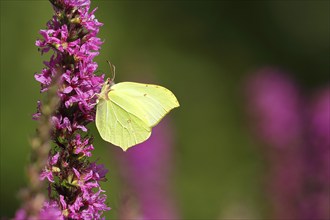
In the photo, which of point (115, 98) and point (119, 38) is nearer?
point (115, 98)

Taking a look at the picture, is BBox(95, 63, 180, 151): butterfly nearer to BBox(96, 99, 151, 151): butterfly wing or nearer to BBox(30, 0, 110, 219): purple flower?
BBox(96, 99, 151, 151): butterfly wing

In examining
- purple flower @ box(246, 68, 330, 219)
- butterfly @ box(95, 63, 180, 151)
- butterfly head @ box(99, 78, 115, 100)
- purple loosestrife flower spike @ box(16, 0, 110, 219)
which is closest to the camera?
purple loosestrife flower spike @ box(16, 0, 110, 219)

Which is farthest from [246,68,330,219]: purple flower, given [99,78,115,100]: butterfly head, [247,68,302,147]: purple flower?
[99,78,115,100]: butterfly head

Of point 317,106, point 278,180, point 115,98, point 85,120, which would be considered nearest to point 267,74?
point 317,106

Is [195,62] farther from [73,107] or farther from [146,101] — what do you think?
[73,107]

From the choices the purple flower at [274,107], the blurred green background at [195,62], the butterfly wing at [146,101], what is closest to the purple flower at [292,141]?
the purple flower at [274,107]

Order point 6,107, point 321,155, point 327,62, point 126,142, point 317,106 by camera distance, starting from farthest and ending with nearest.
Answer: point 327,62
point 6,107
point 317,106
point 321,155
point 126,142

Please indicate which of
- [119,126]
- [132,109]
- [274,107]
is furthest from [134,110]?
[274,107]

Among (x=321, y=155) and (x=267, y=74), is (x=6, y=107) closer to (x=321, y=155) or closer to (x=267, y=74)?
(x=267, y=74)
